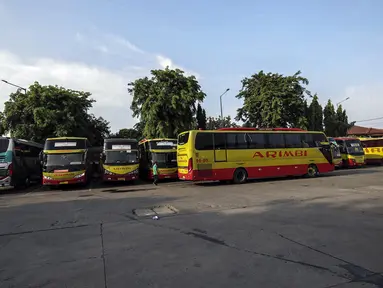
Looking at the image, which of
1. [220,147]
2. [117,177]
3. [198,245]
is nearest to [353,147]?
[220,147]

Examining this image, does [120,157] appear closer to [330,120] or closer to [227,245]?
[227,245]

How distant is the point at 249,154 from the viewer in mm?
17766

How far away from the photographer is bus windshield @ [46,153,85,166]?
55.1 feet

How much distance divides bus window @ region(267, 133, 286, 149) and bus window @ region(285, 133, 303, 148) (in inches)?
13.8

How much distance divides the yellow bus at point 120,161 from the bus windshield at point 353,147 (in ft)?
65.8

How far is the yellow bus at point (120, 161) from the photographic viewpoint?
18.0 m

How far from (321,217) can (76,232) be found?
607 centimetres

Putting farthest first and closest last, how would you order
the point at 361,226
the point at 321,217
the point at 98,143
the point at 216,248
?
1. the point at 98,143
2. the point at 321,217
3. the point at 361,226
4. the point at 216,248

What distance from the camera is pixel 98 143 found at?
1529 inches

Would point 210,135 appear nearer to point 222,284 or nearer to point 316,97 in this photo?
point 222,284

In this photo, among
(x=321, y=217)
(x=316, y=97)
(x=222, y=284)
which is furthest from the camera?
(x=316, y=97)

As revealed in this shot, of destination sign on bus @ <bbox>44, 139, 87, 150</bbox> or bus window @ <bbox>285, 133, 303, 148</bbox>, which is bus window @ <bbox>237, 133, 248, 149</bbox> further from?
destination sign on bus @ <bbox>44, 139, 87, 150</bbox>

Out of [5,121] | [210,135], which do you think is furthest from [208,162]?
[5,121]

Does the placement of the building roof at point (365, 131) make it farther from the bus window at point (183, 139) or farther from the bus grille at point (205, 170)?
the bus grille at point (205, 170)
